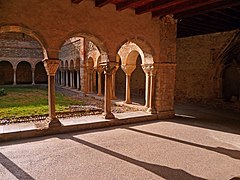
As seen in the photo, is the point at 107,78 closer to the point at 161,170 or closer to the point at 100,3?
the point at 100,3

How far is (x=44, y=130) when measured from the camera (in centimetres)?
461

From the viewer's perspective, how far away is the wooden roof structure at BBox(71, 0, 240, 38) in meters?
4.79

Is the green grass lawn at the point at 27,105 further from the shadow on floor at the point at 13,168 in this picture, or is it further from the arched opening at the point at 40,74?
the arched opening at the point at 40,74

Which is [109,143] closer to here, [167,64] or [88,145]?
[88,145]

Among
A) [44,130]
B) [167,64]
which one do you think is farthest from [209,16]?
[44,130]

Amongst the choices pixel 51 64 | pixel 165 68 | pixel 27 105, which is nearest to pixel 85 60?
pixel 27 105

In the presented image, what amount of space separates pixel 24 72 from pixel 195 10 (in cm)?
1898

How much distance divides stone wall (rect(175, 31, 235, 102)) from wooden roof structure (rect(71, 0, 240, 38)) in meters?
0.82

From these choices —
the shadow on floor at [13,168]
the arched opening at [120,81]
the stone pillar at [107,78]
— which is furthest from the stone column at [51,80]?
the arched opening at [120,81]

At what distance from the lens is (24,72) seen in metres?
20.2

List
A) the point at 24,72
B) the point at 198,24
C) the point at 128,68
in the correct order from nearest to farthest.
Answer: the point at 198,24
the point at 128,68
the point at 24,72

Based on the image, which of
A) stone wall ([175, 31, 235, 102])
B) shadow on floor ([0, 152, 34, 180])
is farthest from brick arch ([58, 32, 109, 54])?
stone wall ([175, 31, 235, 102])

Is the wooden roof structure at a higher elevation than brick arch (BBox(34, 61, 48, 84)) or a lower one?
higher

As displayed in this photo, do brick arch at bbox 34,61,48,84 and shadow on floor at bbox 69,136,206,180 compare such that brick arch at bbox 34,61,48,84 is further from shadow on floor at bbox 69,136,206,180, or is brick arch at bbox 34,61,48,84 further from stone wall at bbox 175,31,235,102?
shadow on floor at bbox 69,136,206,180
